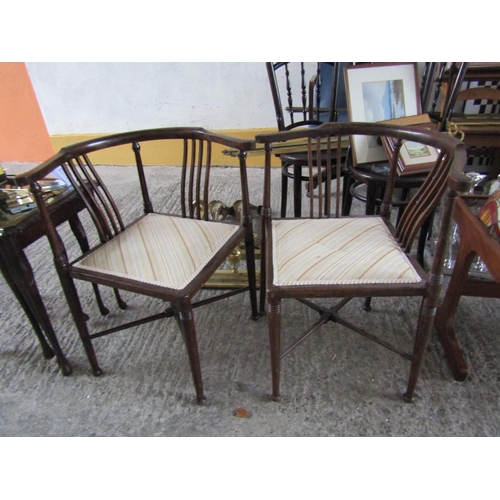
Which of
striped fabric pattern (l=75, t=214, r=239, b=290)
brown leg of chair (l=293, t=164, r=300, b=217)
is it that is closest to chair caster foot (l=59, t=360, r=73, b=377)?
striped fabric pattern (l=75, t=214, r=239, b=290)

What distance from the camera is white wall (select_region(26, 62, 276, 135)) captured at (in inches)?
117

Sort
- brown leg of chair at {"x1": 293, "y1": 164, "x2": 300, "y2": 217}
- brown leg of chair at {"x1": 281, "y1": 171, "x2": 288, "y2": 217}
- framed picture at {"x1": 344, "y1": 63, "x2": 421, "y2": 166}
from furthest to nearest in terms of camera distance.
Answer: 1. brown leg of chair at {"x1": 281, "y1": 171, "x2": 288, "y2": 217}
2. brown leg of chair at {"x1": 293, "y1": 164, "x2": 300, "y2": 217}
3. framed picture at {"x1": 344, "y1": 63, "x2": 421, "y2": 166}

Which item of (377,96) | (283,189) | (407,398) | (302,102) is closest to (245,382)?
(407,398)

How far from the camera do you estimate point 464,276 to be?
1312 millimetres

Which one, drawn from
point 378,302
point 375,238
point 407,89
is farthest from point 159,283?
A: point 407,89

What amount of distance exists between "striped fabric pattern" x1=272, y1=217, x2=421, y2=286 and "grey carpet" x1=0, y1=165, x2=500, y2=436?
480 mm

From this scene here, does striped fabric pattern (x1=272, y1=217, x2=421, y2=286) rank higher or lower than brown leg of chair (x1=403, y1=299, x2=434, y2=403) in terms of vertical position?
higher

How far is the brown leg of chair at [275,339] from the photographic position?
3.50ft

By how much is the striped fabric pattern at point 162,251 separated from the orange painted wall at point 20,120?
105 inches

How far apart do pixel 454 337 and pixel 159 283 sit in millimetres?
A: 1090

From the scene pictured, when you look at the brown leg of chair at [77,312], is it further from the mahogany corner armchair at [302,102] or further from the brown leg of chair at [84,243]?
the mahogany corner armchair at [302,102]

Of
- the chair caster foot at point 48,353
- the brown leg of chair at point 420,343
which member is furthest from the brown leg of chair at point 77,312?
the brown leg of chair at point 420,343

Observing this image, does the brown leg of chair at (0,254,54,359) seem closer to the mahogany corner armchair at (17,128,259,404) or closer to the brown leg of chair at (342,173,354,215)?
the mahogany corner armchair at (17,128,259,404)

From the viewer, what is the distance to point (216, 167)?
10.9 feet
